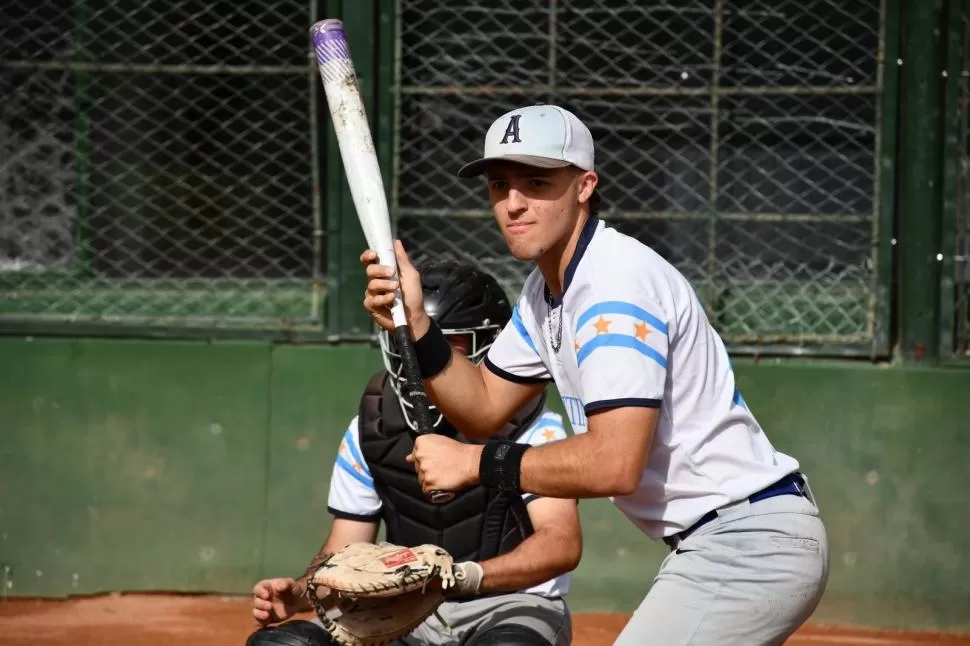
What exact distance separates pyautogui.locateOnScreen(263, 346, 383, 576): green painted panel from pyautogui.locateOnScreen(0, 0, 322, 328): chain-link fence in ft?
0.97

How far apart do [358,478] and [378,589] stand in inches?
36.1

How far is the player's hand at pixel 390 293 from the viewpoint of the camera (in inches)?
131

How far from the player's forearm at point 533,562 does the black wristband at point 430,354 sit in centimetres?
51

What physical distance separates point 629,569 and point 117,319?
2540mm

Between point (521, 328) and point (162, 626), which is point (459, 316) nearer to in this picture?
point (521, 328)

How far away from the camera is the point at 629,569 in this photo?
5.75 metres

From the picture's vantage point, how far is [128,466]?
589 centimetres

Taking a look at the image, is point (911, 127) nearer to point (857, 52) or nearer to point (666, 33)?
point (857, 52)

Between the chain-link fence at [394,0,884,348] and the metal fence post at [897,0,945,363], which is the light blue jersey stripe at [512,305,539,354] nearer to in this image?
the chain-link fence at [394,0,884,348]

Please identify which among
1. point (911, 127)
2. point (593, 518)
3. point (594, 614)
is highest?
point (911, 127)

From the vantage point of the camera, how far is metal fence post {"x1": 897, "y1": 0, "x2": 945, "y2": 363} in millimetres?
5660

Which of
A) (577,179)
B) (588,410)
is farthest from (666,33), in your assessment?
(588,410)

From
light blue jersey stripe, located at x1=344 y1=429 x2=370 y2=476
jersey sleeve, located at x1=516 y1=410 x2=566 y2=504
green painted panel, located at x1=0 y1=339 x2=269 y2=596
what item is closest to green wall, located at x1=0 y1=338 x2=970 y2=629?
green painted panel, located at x1=0 y1=339 x2=269 y2=596

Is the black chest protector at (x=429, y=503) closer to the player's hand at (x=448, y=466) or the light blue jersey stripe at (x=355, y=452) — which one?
the light blue jersey stripe at (x=355, y=452)
